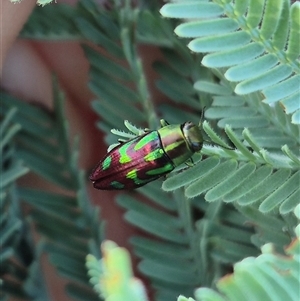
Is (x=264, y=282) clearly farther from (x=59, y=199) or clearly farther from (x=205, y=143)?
(x=59, y=199)

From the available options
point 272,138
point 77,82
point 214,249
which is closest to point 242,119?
point 272,138

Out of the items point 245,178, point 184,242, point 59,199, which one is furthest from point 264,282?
point 59,199

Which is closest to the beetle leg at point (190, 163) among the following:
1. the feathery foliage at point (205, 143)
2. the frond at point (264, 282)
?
the feathery foliage at point (205, 143)

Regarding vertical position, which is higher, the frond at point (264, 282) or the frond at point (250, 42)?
the frond at point (250, 42)

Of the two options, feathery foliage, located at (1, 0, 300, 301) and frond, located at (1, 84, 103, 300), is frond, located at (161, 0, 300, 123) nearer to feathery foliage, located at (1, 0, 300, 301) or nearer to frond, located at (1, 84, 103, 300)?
Result: feathery foliage, located at (1, 0, 300, 301)

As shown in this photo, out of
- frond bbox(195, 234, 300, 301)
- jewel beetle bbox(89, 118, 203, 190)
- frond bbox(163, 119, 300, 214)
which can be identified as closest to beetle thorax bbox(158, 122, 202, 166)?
jewel beetle bbox(89, 118, 203, 190)

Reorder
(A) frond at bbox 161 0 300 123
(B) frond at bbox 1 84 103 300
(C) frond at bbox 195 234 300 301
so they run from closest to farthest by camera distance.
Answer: (C) frond at bbox 195 234 300 301, (A) frond at bbox 161 0 300 123, (B) frond at bbox 1 84 103 300

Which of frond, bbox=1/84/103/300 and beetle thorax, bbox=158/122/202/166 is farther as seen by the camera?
frond, bbox=1/84/103/300

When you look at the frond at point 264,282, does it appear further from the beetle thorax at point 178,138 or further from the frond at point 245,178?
the beetle thorax at point 178,138
